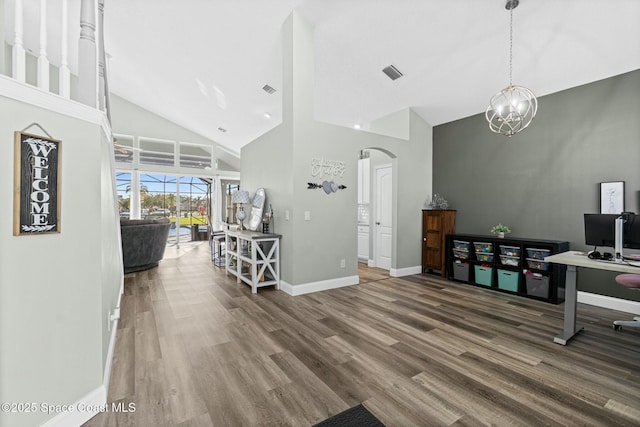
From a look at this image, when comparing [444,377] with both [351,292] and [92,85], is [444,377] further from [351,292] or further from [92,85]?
[92,85]

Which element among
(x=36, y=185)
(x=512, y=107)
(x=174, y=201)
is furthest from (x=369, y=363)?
(x=174, y=201)

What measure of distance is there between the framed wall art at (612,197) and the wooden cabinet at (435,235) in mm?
1940

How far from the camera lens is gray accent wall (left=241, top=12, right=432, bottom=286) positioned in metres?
3.92

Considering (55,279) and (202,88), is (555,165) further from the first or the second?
(202,88)

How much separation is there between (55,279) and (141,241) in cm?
412

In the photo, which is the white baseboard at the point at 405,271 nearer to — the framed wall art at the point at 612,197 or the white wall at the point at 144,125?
the framed wall art at the point at 612,197

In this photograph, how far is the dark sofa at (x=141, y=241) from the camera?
4.95 m

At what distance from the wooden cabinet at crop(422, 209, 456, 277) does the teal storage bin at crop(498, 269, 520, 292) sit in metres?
0.91

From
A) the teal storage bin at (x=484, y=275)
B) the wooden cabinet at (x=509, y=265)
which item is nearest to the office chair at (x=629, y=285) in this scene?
the wooden cabinet at (x=509, y=265)

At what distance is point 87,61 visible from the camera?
172 cm

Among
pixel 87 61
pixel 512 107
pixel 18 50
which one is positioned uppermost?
pixel 512 107

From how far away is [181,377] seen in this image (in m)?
2.02

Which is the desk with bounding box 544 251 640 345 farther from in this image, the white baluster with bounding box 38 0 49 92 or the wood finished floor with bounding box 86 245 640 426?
the white baluster with bounding box 38 0 49 92

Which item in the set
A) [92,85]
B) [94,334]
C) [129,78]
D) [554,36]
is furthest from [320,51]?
[129,78]
